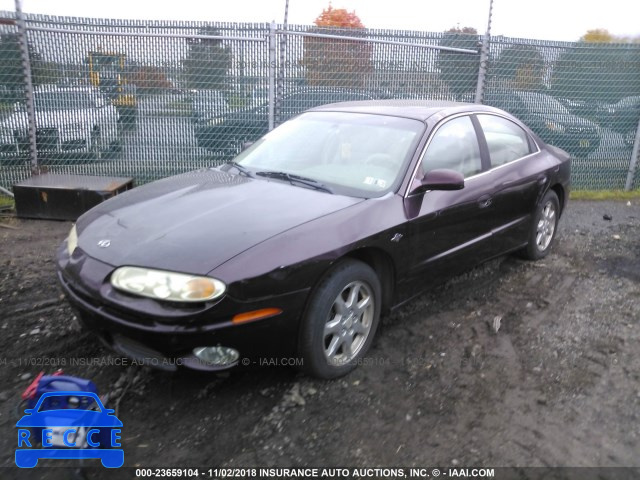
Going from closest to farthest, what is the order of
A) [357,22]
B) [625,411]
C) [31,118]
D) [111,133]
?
[625,411] < [31,118] < [111,133] < [357,22]

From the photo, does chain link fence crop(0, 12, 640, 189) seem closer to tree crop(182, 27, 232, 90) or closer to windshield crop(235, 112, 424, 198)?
tree crop(182, 27, 232, 90)

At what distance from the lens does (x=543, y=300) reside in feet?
14.4

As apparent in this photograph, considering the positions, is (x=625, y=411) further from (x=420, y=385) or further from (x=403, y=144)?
(x=403, y=144)

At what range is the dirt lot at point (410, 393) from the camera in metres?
2.58

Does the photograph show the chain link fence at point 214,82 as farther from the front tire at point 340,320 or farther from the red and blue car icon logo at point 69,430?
the red and blue car icon logo at point 69,430

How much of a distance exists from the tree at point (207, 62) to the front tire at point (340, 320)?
16.0 ft

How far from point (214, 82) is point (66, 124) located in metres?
1.94

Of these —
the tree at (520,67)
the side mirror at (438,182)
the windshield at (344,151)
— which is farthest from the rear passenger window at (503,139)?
the tree at (520,67)

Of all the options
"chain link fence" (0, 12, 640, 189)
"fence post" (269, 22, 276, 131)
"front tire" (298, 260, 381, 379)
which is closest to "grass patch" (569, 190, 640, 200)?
"chain link fence" (0, 12, 640, 189)

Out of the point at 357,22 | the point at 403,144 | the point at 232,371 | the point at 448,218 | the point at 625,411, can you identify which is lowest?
the point at 625,411

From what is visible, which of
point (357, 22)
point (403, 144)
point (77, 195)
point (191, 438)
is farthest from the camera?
point (357, 22)

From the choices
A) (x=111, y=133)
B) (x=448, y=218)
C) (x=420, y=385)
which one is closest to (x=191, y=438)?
(x=420, y=385)

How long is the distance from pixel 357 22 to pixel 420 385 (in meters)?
25.8

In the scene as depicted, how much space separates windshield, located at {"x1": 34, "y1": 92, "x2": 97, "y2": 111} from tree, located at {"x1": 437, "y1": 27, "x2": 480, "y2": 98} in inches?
190
